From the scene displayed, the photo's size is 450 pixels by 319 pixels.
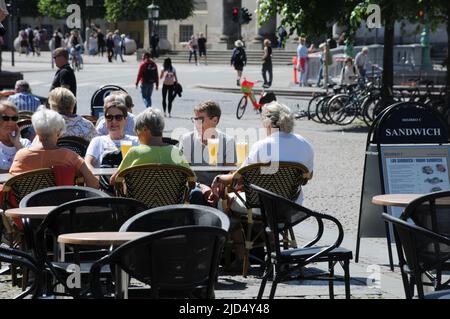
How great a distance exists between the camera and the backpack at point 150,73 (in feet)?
96.2

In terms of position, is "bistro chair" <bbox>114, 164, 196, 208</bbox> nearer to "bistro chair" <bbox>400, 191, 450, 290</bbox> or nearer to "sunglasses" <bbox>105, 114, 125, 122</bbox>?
"sunglasses" <bbox>105, 114, 125, 122</bbox>

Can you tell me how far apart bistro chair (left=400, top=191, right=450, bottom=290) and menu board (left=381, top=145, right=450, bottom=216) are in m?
2.43

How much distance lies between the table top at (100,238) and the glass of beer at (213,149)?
12.1 ft

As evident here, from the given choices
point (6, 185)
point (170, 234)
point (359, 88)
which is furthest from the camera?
point (359, 88)

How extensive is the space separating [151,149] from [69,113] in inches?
118

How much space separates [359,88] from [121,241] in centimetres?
2306

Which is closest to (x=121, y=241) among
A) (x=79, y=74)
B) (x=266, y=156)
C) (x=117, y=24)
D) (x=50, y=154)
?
(x=50, y=154)

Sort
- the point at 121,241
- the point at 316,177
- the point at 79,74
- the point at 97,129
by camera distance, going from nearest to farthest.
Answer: the point at 121,241
the point at 97,129
the point at 316,177
the point at 79,74

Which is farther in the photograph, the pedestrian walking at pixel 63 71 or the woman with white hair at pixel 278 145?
the pedestrian walking at pixel 63 71

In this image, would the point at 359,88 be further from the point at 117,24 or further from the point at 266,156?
the point at 117,24

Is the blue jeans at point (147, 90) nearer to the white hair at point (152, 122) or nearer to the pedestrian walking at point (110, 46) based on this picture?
the white hair at point (152, 122)

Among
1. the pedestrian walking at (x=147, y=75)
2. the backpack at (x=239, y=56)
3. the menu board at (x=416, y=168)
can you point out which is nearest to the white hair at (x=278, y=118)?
the menu board at (x=416, y=168)

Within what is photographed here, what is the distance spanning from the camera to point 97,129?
41.7 feet

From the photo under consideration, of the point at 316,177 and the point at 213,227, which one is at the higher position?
the point at 213,227
